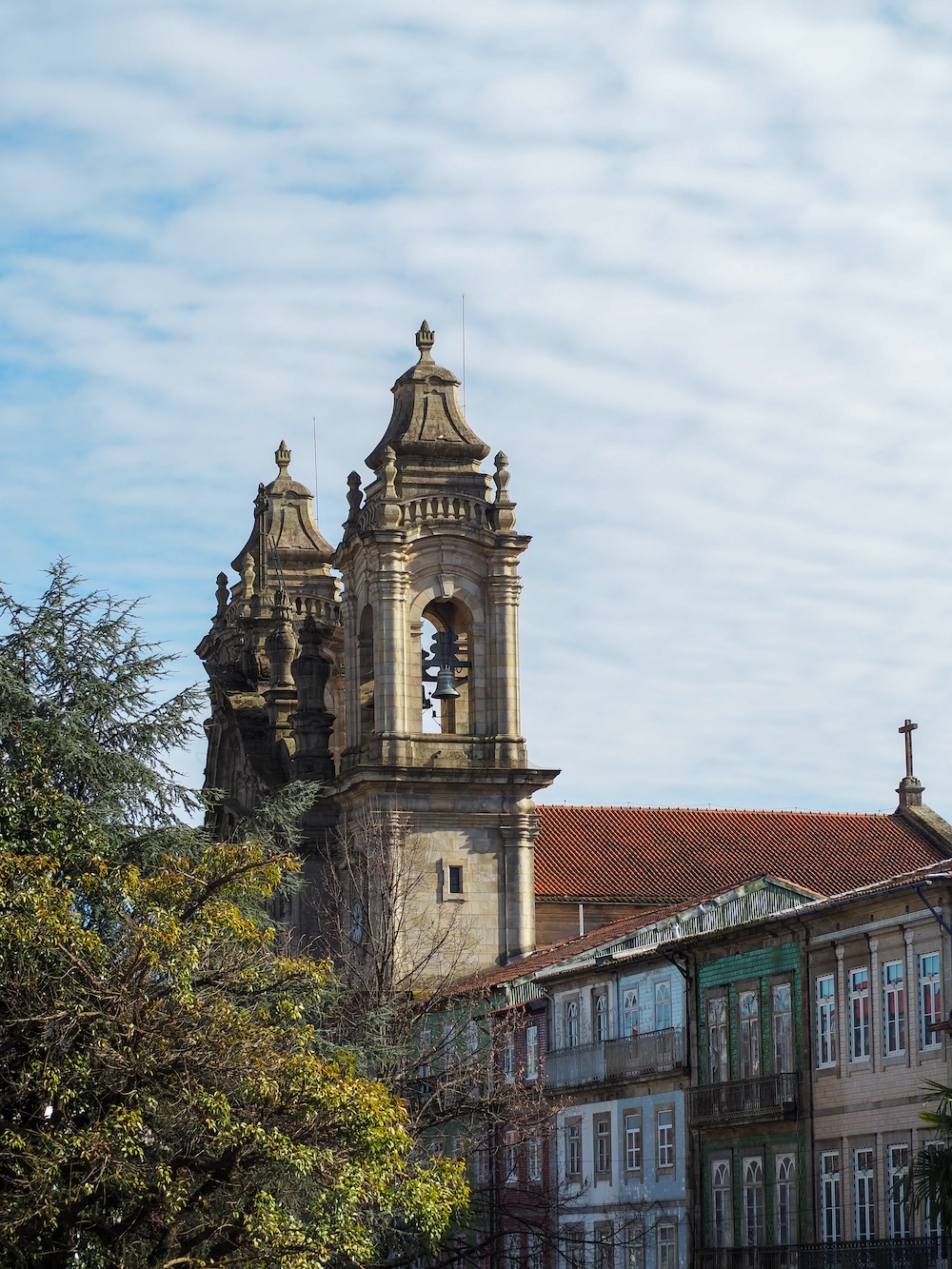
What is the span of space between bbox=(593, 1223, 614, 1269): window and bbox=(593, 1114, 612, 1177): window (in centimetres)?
119

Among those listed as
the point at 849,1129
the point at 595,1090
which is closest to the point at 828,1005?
the point at 849,1129

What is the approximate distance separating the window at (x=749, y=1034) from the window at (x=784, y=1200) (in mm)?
2060

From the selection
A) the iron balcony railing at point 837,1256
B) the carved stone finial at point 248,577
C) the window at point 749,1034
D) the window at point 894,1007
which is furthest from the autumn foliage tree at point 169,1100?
the carved stone finial at point 248,577

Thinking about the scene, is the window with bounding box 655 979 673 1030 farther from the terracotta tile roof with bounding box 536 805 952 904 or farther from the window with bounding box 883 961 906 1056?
the terracotta tile roof with bounding box 536 805 952 904

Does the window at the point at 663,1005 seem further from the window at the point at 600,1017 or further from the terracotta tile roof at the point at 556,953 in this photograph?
the terracotta tile roof at the point at 556,953

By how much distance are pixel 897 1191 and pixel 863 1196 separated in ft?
6.91

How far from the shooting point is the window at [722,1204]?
1954 inches

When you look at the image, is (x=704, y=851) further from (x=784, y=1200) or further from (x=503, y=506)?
(x=784, y=1200)

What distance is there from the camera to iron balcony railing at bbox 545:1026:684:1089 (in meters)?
53.0

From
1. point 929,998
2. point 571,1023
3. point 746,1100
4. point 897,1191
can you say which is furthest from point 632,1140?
point 929,998

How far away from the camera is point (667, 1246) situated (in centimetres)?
5216

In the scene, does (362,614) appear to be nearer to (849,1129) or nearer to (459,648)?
(459,648)

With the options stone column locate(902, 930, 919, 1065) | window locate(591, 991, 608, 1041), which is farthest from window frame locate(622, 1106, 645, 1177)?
stone column locate(902, 930, 919, 1065)

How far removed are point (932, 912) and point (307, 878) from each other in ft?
110
